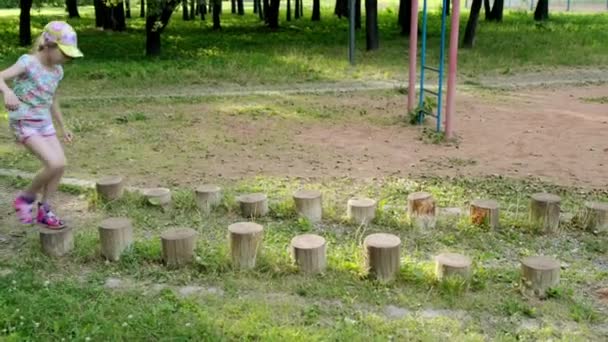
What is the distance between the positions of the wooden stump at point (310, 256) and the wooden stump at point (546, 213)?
1609 millimetres

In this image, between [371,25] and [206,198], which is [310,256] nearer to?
[206,198]

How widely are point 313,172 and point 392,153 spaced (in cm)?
119

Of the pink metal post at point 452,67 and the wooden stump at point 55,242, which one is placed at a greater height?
the pink metal post at point 452,67

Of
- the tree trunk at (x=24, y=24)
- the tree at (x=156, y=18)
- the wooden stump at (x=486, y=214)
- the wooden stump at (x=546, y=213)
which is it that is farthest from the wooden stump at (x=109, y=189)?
the tree trunk at (x=24, y=24)

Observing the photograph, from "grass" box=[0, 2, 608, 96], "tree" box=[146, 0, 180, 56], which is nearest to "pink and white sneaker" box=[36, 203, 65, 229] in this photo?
"grass" box=[0, 2, 608, 96]

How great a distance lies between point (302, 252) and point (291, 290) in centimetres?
24

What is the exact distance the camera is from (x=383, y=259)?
3.55 m

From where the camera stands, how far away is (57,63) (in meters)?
4.14

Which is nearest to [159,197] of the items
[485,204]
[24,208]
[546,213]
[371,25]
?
[24,208]

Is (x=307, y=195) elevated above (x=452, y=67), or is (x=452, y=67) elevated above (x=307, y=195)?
(x=452, y=67)

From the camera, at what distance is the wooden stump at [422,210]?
4488 millimetres

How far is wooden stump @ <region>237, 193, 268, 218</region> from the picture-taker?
4.70 m

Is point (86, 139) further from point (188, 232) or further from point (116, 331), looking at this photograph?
point (116, 331)

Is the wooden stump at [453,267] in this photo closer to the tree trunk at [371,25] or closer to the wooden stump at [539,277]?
the wooden stump at [539,277]
